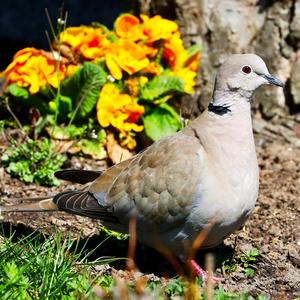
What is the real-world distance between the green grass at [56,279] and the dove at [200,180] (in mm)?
271

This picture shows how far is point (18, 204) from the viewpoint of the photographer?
4.94 metres

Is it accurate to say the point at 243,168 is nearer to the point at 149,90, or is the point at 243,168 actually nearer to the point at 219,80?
the point at 219,80

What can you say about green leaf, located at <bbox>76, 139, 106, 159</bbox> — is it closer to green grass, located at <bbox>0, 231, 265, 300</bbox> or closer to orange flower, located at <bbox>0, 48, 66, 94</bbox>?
orange flower, located at <bbox>0, 48, 66, 94</bbox>

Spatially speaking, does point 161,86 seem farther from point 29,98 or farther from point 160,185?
point 160,185

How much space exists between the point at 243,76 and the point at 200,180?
24.2 inches

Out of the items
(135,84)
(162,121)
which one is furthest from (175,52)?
(162,121)

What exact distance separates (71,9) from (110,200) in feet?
15.1

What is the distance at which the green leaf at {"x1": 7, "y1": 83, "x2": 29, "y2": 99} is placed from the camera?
602 centimetres

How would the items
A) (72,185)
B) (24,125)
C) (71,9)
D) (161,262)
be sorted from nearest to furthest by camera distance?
(161,262) → (72,185) → (24,125) → (71,9)

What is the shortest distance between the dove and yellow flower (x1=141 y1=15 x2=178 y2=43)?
1.69 meters

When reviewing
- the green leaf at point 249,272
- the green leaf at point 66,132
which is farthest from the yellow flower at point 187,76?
the green leaf at point 249,272

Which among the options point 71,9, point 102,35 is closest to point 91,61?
point 102,35

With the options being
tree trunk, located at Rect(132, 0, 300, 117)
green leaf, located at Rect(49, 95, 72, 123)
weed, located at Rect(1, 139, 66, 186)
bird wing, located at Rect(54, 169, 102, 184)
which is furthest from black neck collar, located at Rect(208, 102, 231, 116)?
tree trunk, located at Rect(132, 0, 300, 117)

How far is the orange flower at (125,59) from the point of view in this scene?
595 centimetres
